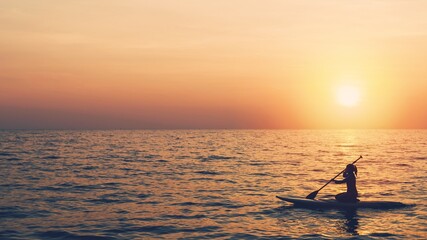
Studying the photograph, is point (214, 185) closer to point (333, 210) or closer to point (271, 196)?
point (271, 196)

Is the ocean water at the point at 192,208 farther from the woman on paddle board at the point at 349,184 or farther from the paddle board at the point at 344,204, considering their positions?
the woman on paddle board at the point at 349,184

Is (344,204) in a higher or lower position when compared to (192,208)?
higher

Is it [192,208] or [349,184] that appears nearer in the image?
[349,184]

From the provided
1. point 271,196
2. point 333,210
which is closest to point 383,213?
point 333,210

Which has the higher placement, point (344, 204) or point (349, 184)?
point (349, 184)

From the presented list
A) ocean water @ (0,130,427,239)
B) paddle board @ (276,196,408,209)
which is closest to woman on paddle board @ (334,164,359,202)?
paddle board @ (276,196,408,209)

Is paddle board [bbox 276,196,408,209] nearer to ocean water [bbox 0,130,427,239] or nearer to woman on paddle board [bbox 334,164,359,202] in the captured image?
woman on paddle board [bbox 334,164,359,202]

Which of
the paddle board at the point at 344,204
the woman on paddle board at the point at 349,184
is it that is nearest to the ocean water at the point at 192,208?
the paddle board at the point at 344,204

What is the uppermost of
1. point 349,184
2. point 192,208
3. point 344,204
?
point 349,184

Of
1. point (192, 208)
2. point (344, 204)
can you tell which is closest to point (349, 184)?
point (344, 204)

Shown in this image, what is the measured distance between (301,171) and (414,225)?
21.3 meters

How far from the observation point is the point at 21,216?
Answer: 18.6m

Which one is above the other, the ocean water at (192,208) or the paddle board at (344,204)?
the paddle board at (344,204)

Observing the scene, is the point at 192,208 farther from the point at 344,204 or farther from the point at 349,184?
the point at 349,184
